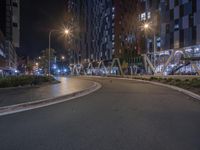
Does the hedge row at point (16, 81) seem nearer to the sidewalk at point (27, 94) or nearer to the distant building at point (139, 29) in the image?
the sidewalk at point (27, 94)

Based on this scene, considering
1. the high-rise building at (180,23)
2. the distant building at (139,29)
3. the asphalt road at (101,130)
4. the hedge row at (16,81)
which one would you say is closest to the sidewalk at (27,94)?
the hedge row at (16,81)

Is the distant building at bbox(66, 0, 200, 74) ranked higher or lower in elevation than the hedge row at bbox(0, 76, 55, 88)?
higher

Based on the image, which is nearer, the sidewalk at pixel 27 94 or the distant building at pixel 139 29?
the sidewalk at pixel 27 94

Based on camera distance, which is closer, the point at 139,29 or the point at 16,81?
the point at 16,81

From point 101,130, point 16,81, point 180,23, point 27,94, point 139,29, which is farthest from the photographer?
point 139,29

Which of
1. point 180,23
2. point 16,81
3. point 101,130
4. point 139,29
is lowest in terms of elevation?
point 101,130

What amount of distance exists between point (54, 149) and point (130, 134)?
2206 mm

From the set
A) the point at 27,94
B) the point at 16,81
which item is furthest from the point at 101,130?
the point at 16,81

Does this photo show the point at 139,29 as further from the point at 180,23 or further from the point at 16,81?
the point at 16,81

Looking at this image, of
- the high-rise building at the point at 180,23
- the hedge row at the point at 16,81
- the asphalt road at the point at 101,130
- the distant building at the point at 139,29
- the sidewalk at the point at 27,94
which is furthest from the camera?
the distant building at the point at 139,29

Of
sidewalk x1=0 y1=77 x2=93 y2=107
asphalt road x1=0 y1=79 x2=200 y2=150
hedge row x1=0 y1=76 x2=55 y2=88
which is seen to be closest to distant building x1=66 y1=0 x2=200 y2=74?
hedge row x1=0 y1=76 x2=55 y2=88

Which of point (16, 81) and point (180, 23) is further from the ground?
point (180, 23)

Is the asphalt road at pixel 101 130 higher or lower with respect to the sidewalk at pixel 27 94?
lower

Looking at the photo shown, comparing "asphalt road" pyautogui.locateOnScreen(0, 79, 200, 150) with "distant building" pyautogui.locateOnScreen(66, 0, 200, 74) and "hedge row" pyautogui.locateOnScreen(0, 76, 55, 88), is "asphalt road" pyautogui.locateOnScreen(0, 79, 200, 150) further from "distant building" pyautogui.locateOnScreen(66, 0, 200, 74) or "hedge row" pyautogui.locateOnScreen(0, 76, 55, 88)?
"distant building" pyautogui.locateOnScreen(66, 0, 200, 74)
